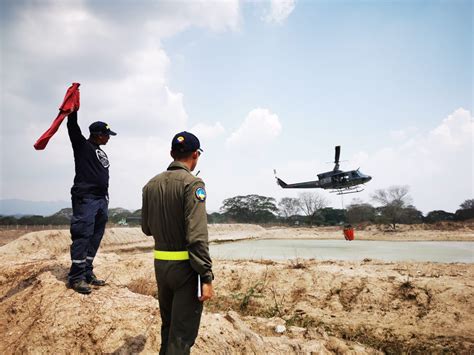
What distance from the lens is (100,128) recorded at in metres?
4.04

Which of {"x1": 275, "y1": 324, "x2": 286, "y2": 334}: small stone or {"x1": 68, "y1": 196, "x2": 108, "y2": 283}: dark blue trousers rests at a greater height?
{"x1": 68, "y1": 196, "x2": 108, "y2": 283}: dark blue trousers

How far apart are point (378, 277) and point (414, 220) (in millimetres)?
40368

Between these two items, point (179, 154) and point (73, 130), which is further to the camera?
point (73, 130)

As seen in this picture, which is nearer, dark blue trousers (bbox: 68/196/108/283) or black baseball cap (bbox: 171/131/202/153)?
black baseball cap (bbox: 171/131/202/153)

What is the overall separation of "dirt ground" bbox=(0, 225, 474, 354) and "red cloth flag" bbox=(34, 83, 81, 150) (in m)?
1.87

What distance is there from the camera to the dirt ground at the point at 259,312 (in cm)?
327

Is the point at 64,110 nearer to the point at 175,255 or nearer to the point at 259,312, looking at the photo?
the point at 175,255

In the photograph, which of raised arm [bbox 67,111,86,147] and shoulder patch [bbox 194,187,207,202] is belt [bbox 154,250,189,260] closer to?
shoulder patch [bbox 194,187,207,202]

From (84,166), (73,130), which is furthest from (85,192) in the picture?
(73,130)

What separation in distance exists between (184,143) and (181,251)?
862 millimetres

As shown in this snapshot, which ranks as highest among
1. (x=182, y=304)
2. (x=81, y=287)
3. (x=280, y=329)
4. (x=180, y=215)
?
(x=180, y=215)

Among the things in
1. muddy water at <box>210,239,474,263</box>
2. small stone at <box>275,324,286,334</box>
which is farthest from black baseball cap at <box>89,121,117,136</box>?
muddy water at <box>210,239,474,263</box>

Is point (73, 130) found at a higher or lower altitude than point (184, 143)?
higher

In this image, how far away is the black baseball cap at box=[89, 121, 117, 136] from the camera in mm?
4020
